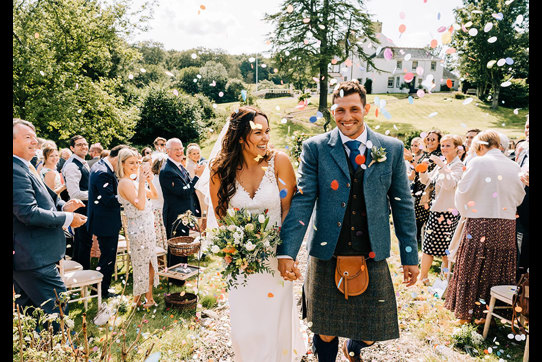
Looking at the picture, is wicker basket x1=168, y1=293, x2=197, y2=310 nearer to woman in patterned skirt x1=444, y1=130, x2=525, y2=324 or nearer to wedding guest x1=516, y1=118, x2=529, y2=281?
woman in patterned skirt x1=444, y1=130, x2=525, y2=324

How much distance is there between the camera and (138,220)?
515cm

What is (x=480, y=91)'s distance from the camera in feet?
131

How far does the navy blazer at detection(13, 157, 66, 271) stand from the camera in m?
3.13

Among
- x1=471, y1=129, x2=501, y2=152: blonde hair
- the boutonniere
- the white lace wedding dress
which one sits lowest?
the white lace wedding dress

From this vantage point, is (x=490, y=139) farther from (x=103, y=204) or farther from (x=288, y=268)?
(x=103, y=204)

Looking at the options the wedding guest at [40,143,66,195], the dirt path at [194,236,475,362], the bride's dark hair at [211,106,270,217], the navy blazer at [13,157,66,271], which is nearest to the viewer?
the navy blazer at [13,157,66,271]

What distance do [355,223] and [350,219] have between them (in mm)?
56

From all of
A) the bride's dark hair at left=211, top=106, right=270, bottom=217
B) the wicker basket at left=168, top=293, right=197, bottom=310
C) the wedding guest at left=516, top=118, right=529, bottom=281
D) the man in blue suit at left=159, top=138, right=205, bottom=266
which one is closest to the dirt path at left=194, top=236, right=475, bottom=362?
the wicker basket at left=168, top=293, right=197, bottom=310

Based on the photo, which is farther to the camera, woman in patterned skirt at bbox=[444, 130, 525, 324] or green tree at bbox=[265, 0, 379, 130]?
green tree at bbox=[265, 0, 379, 130]

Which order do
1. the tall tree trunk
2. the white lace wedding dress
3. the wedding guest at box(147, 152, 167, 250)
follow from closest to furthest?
the white lace wedding dress < the wedding guest at box(147, 152, 167, 250) < the tall tree trunk

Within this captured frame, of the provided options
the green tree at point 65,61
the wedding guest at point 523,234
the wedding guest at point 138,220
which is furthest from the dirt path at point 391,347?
the green tree at point 65,61

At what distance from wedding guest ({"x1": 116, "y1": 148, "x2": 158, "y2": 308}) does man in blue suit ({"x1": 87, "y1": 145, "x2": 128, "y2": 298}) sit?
0.38m
